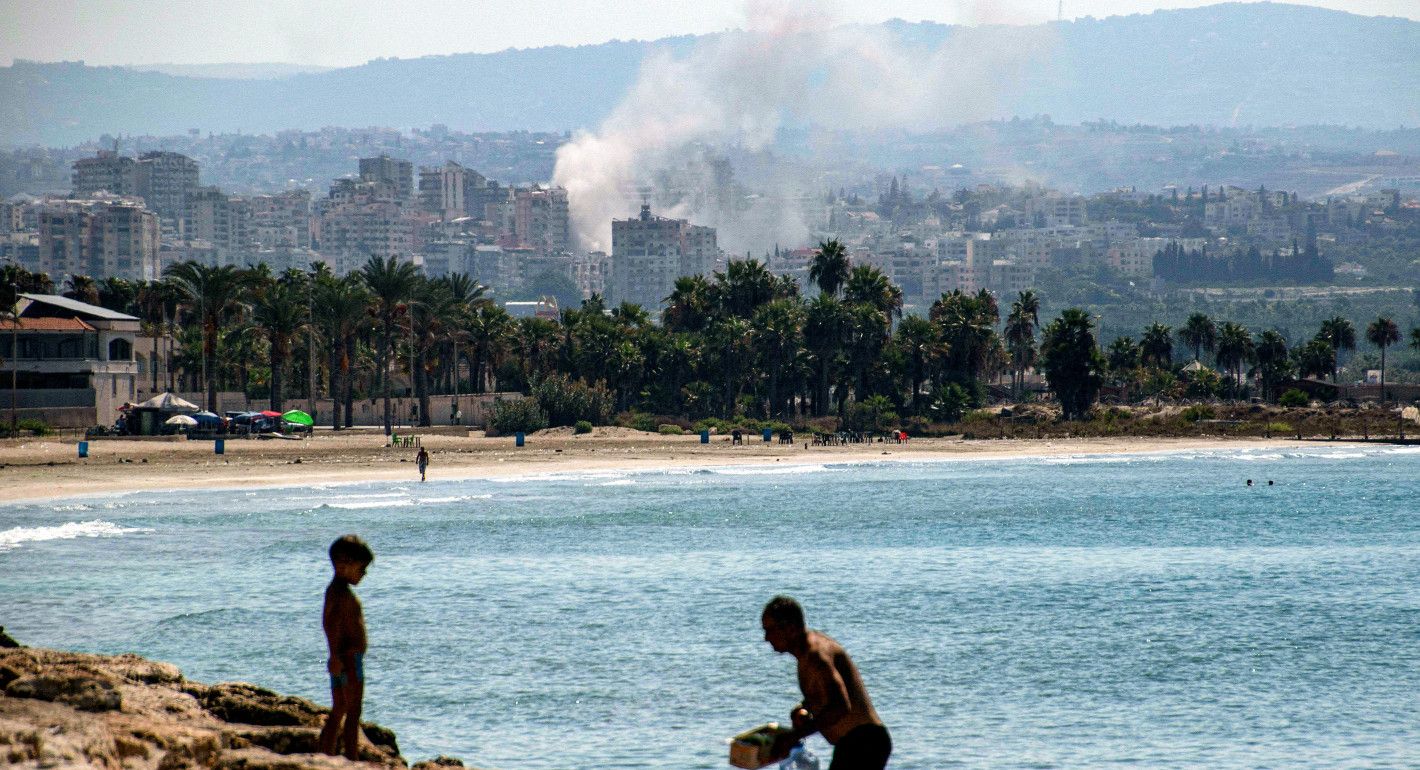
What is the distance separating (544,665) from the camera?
2488 cm

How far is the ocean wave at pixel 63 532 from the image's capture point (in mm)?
40031

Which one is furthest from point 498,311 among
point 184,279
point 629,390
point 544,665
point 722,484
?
point 544,665

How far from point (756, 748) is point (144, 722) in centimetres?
596

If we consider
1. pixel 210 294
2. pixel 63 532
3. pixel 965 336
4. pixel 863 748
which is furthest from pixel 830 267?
pixel 863 748

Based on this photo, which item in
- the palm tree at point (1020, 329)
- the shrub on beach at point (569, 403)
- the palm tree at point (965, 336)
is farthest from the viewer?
the palm tree at point (1020, 329)

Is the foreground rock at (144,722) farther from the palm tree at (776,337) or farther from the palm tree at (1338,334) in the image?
the palm tree at (1338,334)

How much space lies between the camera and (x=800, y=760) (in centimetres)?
1070

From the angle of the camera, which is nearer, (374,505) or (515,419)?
(374,505)

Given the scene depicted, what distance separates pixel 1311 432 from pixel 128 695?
9666cm

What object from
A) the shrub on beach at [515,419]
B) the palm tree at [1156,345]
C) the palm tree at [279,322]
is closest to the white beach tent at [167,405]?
the palm tree at [279,322]

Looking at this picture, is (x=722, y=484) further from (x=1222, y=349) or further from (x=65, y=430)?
(x=1222, y=349)

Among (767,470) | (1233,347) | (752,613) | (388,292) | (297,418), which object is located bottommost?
(752,613)

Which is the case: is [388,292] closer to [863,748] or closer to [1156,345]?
[1156,345]

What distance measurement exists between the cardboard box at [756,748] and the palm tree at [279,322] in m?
76.0
